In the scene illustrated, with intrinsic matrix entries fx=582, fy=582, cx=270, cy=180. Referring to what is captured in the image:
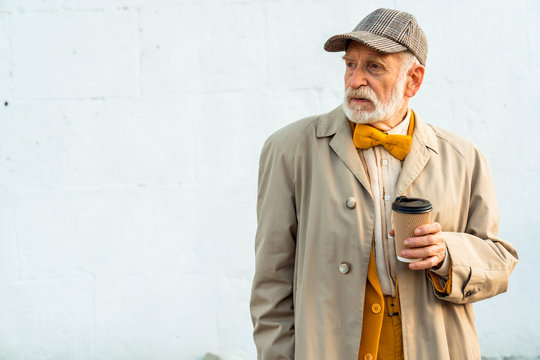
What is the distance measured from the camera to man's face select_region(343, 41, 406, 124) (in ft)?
6.41

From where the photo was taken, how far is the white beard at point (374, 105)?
1953 millimetres

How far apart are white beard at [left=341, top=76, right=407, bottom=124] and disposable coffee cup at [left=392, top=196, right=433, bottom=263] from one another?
0.35 meters

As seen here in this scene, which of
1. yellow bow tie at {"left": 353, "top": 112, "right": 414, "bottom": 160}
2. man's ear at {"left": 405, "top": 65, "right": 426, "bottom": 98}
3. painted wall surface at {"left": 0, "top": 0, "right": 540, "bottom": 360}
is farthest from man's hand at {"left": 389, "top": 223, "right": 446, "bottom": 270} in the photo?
painted wall surface at {"left": 0, "top": 0, "right": 540, "bottom": 360}

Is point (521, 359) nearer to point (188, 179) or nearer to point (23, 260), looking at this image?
point (188, 179)

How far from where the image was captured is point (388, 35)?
195 cm

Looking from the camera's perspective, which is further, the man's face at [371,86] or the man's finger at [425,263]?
the man's face at [371,86]

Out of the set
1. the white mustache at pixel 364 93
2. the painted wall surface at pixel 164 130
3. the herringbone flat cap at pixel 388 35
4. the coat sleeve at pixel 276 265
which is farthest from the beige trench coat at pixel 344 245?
the painted wall surface at pixel 164 130

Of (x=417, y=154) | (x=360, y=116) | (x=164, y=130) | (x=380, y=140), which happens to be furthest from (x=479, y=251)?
(x=164, y=130)

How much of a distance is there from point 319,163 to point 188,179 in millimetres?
1371

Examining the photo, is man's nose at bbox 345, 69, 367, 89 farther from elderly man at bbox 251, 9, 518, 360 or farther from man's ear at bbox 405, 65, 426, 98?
man's ear at bbox 405, 65, 426, 98

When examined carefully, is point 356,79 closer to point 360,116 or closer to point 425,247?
point 360,116

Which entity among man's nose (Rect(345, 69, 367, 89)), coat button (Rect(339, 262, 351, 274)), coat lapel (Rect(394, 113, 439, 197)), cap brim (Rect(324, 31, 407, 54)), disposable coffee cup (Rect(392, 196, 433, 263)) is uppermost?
cap brim (Rect(324, 31, 407, 54))

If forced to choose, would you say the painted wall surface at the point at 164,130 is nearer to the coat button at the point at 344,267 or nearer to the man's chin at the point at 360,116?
the man's chin at the point at 360,116

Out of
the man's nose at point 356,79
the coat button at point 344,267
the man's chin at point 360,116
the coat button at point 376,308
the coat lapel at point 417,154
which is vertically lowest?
the coat button at point 376,308
